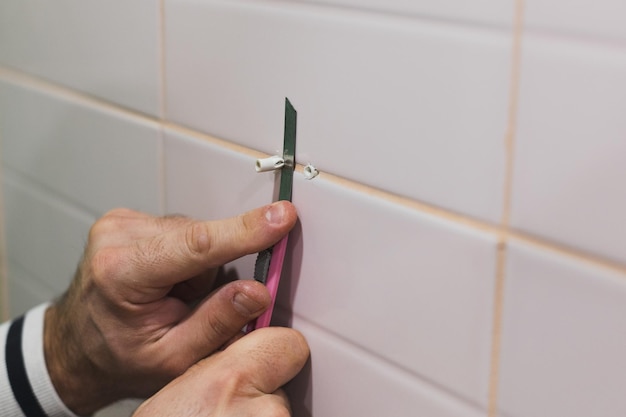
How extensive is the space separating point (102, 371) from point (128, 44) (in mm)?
292

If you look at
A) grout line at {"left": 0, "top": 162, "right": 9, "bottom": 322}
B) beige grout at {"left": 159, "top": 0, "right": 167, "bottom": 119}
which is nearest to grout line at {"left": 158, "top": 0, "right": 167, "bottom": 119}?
beige grout at {"left": 159, "top": 0, "right": 167, "bottom": 119}

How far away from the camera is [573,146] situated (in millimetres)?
383

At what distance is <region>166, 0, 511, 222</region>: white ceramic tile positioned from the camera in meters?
0.42

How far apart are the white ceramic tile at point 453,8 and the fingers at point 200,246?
0.51 feet

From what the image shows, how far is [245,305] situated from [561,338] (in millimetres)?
229

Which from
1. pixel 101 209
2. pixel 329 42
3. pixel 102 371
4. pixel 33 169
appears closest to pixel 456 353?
pixel 329 42

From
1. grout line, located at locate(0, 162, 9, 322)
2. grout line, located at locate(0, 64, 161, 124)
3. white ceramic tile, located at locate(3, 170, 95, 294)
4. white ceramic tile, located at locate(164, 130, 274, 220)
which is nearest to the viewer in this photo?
white ceramic tile, located at locate(164, 130, 274, 220)

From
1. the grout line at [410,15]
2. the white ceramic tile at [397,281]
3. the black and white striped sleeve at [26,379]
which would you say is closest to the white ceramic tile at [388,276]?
the white ceramic tile at [397,281]

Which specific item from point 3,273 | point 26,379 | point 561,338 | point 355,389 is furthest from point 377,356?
point 3,273

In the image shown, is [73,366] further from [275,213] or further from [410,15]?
[410,15]

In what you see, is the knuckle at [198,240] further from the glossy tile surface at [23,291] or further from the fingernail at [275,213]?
the glossy tile surface at [23,291]

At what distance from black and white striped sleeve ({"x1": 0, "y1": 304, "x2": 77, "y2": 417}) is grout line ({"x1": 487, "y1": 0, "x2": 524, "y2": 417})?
446 millimetres

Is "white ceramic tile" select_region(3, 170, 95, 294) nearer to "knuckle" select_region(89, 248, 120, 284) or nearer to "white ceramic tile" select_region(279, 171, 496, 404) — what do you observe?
"knuckle" select_region(89, 248, 120, 284)

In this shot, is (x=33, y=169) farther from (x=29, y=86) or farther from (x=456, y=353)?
(x=456, y=353)
